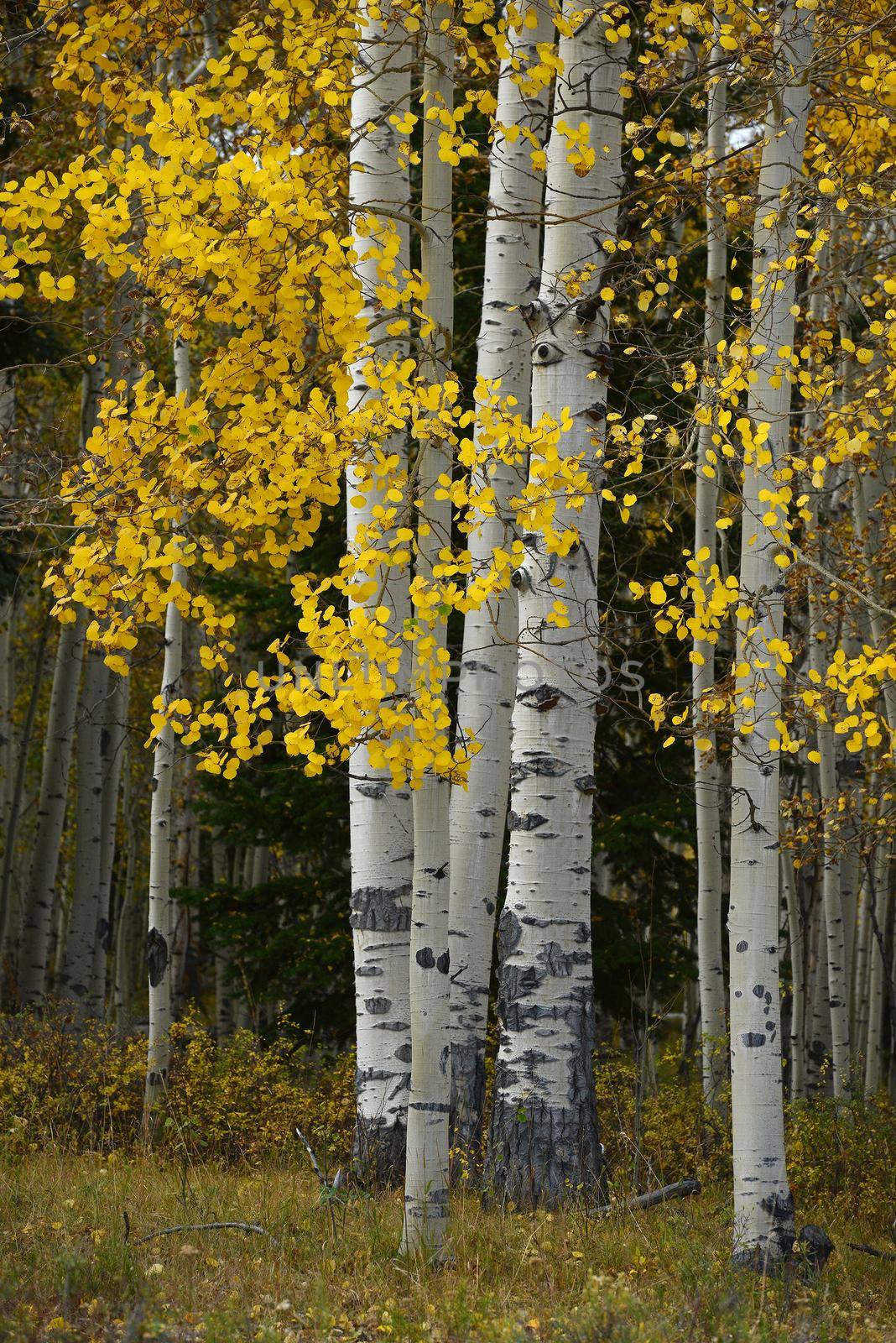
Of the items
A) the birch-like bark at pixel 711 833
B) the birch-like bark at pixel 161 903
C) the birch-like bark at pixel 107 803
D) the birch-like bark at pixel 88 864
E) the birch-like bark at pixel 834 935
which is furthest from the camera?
the birch-like bark at pixel 107 803

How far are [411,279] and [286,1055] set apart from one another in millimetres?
5377

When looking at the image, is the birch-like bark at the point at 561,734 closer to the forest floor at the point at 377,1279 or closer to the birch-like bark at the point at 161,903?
the forest floor at the point at 377,1279

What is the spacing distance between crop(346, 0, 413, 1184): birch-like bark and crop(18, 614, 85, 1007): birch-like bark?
568 centimetres

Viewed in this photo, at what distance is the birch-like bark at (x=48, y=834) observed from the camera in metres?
10.6

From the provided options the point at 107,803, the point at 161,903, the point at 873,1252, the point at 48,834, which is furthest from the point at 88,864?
the point at 873,1252

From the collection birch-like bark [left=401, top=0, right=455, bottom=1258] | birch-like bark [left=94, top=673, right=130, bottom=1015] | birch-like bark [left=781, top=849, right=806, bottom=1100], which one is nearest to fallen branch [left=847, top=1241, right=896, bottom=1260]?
birch-like bark [left=401, top=0, right=455, bottom=1258]

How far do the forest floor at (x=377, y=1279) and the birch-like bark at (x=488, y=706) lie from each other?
95 centimetres

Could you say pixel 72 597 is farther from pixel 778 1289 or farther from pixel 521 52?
pixel 778 1289

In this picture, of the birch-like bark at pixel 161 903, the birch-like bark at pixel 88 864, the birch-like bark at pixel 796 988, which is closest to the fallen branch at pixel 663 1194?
the birch-like bark at pixel 161 903

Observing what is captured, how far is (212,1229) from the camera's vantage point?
453cm

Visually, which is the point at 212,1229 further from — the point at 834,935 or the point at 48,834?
the point at 48,834

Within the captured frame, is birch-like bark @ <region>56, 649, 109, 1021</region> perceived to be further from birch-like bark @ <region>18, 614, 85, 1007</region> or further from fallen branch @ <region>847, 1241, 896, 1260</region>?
fallen branch @ <region>847, 1241, 896, 1260</region>

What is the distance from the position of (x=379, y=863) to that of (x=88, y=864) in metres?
5.73

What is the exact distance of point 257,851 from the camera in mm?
14578
